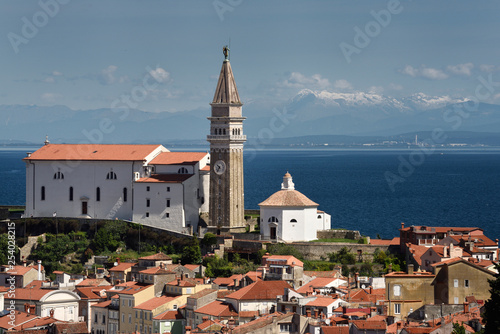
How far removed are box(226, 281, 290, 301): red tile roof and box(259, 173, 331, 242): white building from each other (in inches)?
668

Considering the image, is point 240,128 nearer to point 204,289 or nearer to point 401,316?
point 204,289

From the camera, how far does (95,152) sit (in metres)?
80.9

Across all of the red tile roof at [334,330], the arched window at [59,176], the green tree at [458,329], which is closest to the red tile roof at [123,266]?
the arched window at [59,176]

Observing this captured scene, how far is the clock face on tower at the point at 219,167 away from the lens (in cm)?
7488

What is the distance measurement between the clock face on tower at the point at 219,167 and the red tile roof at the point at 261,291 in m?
21.1

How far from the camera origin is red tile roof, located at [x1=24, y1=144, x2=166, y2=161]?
7900 cm

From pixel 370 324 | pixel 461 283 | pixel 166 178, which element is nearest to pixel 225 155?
pixel 166 178

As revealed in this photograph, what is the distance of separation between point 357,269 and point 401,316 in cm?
1525

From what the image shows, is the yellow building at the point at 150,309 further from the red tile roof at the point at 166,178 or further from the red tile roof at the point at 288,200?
the red tile roof at the point at 166,178

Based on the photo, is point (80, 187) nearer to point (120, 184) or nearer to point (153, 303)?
point (120, 184)

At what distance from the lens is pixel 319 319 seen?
47.5m

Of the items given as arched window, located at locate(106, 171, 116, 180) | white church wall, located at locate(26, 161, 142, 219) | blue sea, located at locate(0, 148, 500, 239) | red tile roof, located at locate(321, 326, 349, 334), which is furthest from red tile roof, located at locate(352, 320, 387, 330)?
blue sea, located at locate(0, 148, 500, 239)

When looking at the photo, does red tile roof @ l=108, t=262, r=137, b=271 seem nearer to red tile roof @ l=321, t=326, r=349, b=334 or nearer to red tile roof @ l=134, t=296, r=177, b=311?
red tile roof @ l=134, t=296, r=177, b=311

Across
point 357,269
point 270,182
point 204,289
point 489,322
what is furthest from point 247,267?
point 270,182
